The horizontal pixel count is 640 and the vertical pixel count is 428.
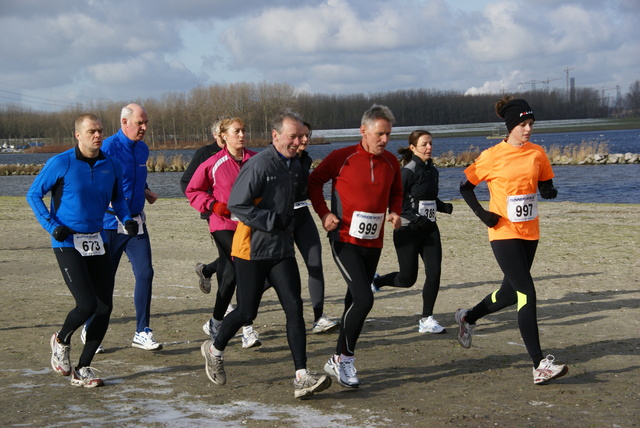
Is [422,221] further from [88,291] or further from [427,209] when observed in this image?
[88,291]

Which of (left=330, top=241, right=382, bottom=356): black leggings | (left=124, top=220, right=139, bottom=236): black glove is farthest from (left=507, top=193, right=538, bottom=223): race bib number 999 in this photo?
(left=124, top=220, right=139, bottom=236): black glove

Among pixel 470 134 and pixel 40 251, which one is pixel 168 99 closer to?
pixel 470 134

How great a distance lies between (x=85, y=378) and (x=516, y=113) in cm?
383

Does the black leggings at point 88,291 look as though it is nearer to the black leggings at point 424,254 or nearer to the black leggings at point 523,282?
the black leggings at point 424,254

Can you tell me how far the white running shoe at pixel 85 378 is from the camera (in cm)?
577

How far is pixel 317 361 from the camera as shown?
658 centimetres

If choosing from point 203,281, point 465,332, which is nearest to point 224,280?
point 203,281

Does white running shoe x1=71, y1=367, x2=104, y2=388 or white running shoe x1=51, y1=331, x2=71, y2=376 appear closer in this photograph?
white running shoe x1=71, y1=367, x2=104, y2=388

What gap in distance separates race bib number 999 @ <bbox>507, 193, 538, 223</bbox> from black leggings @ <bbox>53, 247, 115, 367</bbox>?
3.10 meters

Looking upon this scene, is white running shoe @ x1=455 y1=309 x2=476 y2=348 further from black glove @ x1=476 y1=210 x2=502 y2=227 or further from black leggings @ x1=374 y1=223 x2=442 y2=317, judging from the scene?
black glove @ x1=476 y1=210 x2=502 y2=227

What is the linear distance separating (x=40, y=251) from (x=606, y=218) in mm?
11956

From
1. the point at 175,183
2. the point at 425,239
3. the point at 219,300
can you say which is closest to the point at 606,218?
the point at 425,239

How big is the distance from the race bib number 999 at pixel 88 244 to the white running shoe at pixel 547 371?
334 cm

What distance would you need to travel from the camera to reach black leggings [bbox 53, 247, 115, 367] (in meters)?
5.79
